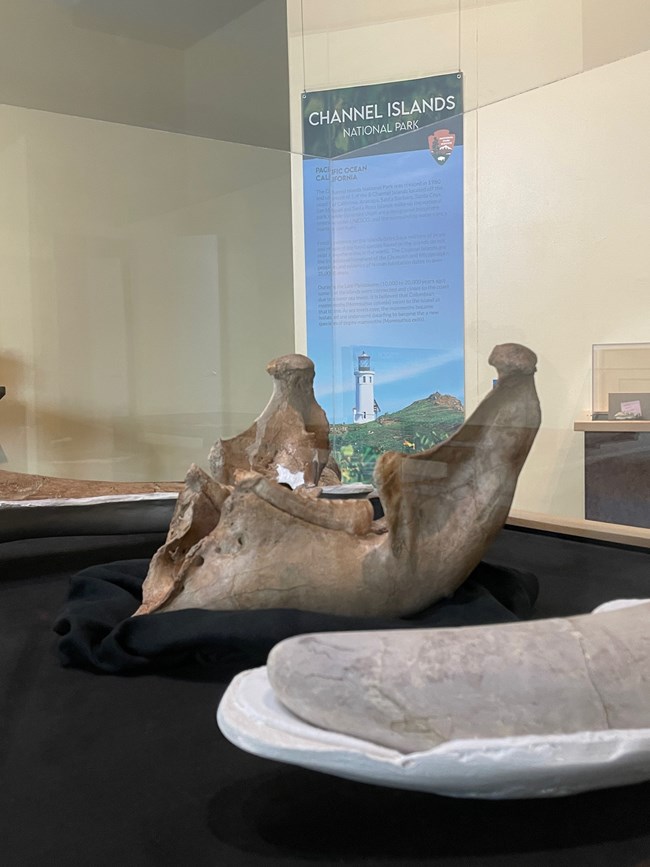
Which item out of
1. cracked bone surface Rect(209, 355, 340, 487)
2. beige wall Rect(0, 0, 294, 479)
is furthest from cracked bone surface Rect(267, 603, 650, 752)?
beige wall Rect(0, 0, 294, 479)

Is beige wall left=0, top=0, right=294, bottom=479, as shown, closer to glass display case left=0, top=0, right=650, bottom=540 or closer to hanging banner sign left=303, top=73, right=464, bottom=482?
glass display case left=0, top=0, right=650, bottom=540

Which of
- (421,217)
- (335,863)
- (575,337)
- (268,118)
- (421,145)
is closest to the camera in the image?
(335,863)

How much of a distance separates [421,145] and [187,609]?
3.43ft

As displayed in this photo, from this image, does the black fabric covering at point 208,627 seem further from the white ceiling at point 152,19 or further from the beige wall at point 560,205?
the white ceiling at point 152,19

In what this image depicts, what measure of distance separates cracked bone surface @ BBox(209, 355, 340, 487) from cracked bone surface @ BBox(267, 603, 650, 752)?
823 millimetres

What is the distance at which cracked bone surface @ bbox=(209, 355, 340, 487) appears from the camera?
1.63 m

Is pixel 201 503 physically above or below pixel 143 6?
below

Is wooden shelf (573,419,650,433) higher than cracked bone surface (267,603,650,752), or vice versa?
wooden shelf (573,419,650,433)

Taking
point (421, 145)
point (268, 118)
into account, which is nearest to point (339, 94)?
point (268, 118)

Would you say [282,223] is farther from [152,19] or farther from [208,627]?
[208,627]

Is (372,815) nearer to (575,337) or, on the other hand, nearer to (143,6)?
(575,337)

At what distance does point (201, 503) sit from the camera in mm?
1361

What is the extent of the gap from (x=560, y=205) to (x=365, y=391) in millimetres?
526

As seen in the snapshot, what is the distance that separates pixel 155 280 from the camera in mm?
2596
